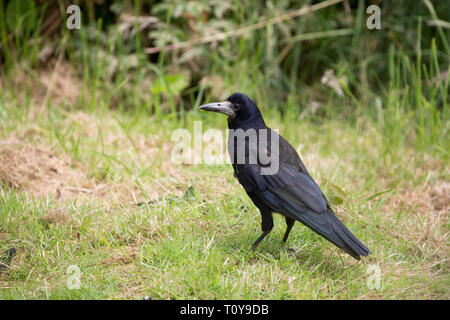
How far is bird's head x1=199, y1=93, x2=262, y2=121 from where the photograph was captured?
338 centimetres

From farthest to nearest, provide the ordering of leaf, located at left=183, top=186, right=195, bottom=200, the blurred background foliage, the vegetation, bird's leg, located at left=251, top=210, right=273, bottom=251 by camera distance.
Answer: the blurred background foliage
leaf, located at left=183, top=186, right=195, bottom=200
bird's leg, located at left=251, top=210, right=273, bottom=251
the vegetation

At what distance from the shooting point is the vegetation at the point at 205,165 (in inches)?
115

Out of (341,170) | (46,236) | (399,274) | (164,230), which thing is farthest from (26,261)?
(341,170)

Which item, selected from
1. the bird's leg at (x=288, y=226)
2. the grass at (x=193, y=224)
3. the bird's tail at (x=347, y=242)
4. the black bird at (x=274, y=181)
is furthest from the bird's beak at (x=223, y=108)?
the bird's tail at (x=347, y=242)

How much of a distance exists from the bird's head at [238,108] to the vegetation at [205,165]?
0.66 m

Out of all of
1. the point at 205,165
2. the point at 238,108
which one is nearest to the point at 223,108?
the point at 238,108

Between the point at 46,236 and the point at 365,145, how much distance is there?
9.40 feet

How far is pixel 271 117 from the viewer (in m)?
5.41

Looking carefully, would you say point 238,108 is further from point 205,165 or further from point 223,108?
point 205,165

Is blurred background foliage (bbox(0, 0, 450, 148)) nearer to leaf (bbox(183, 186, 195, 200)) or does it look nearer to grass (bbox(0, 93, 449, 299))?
grass (bbox(0, 93, 449, 299))

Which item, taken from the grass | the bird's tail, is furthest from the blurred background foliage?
the bird's tail

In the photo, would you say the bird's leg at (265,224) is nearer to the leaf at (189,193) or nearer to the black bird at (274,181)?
the black bird at (274,181)
